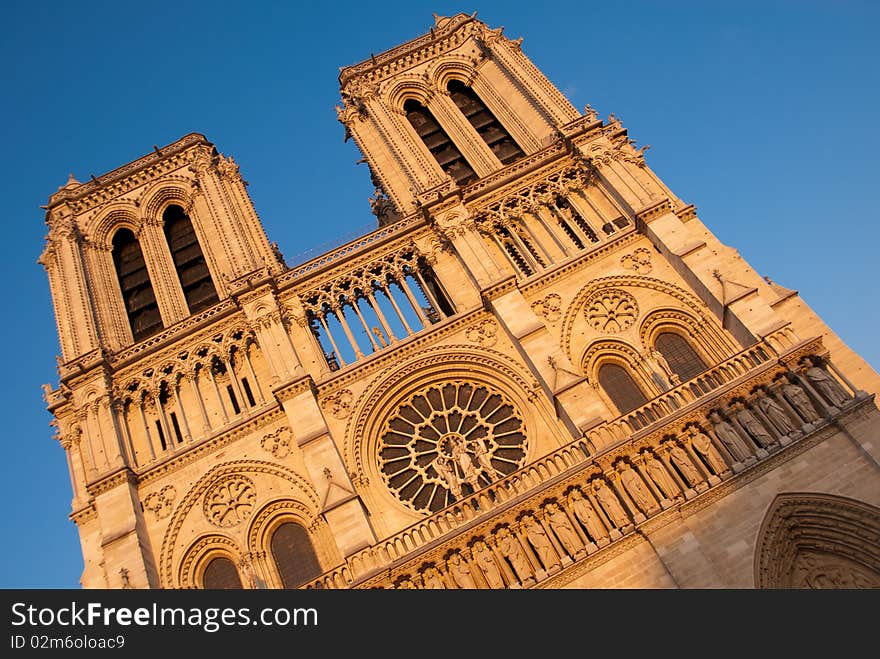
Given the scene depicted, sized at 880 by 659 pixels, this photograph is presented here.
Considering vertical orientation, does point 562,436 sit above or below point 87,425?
below

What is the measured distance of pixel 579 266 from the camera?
2084cm

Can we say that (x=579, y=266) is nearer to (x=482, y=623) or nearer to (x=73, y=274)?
(x=482, y=623)

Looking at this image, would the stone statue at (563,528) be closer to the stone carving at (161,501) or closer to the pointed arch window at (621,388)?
the pointed arch window at (621,388)

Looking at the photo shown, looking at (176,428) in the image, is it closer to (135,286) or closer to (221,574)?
(221,574)

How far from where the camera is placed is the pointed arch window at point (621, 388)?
19030 mm

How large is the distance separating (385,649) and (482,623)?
5.76 feet

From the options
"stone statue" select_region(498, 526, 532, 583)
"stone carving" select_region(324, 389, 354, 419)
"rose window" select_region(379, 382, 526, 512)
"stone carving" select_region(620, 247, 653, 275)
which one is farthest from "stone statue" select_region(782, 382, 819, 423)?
"stone carving" select_region(324, 389, 354, 419)

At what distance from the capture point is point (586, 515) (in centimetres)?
1579

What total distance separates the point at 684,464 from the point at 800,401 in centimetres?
264

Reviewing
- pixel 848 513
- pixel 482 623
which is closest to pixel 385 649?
pixel 482 623

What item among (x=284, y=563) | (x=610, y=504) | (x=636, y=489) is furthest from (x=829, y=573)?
(x=284, y=563)

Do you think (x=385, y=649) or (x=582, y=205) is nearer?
(x=385, y=649)

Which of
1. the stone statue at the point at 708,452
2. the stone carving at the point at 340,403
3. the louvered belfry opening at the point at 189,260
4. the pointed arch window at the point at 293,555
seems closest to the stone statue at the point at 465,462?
the stone carving at the point at 340,403

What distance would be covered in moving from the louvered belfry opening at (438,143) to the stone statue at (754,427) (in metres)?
11.5
